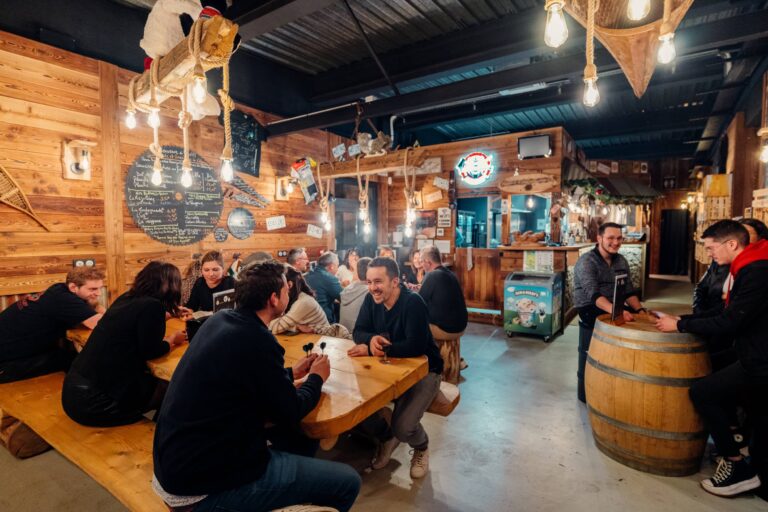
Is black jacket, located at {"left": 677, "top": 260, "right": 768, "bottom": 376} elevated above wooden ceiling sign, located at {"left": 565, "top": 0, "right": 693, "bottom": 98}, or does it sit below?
below

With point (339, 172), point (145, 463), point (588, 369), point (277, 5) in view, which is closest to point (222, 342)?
point (145, 463)

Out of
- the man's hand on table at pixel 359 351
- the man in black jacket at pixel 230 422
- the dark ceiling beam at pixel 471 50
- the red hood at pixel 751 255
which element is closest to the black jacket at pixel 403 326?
the man's hand on table at pixel 359 351

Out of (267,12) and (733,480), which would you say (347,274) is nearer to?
(267,12)

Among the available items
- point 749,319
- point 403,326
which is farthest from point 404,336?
point 749,319

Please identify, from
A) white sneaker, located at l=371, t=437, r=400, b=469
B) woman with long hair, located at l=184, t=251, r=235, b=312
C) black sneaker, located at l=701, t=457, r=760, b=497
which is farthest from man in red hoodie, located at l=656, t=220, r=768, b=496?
woman with long hair, located at l=184, t=251, r=235, b=312

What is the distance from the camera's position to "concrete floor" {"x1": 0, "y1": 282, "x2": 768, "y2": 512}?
2.44 m

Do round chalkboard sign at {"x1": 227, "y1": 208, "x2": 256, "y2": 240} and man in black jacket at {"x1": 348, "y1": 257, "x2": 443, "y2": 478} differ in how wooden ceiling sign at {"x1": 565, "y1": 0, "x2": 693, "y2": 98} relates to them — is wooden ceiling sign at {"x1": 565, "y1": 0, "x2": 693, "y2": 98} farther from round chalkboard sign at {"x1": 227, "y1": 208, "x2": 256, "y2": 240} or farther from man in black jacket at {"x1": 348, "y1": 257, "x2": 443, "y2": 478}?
round chalkboard sign at {"x1": 227, "y1": 208, "x2": 256, "y2": 240}

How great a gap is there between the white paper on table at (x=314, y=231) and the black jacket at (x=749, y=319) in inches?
222

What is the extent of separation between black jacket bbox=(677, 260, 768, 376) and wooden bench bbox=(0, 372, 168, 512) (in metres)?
3.29

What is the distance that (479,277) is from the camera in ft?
24.3

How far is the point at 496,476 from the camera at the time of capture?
2713mm

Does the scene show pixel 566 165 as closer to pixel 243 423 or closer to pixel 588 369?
pixel 588 369

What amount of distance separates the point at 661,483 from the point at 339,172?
473 cm

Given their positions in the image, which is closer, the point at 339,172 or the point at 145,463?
the point at 145,463
